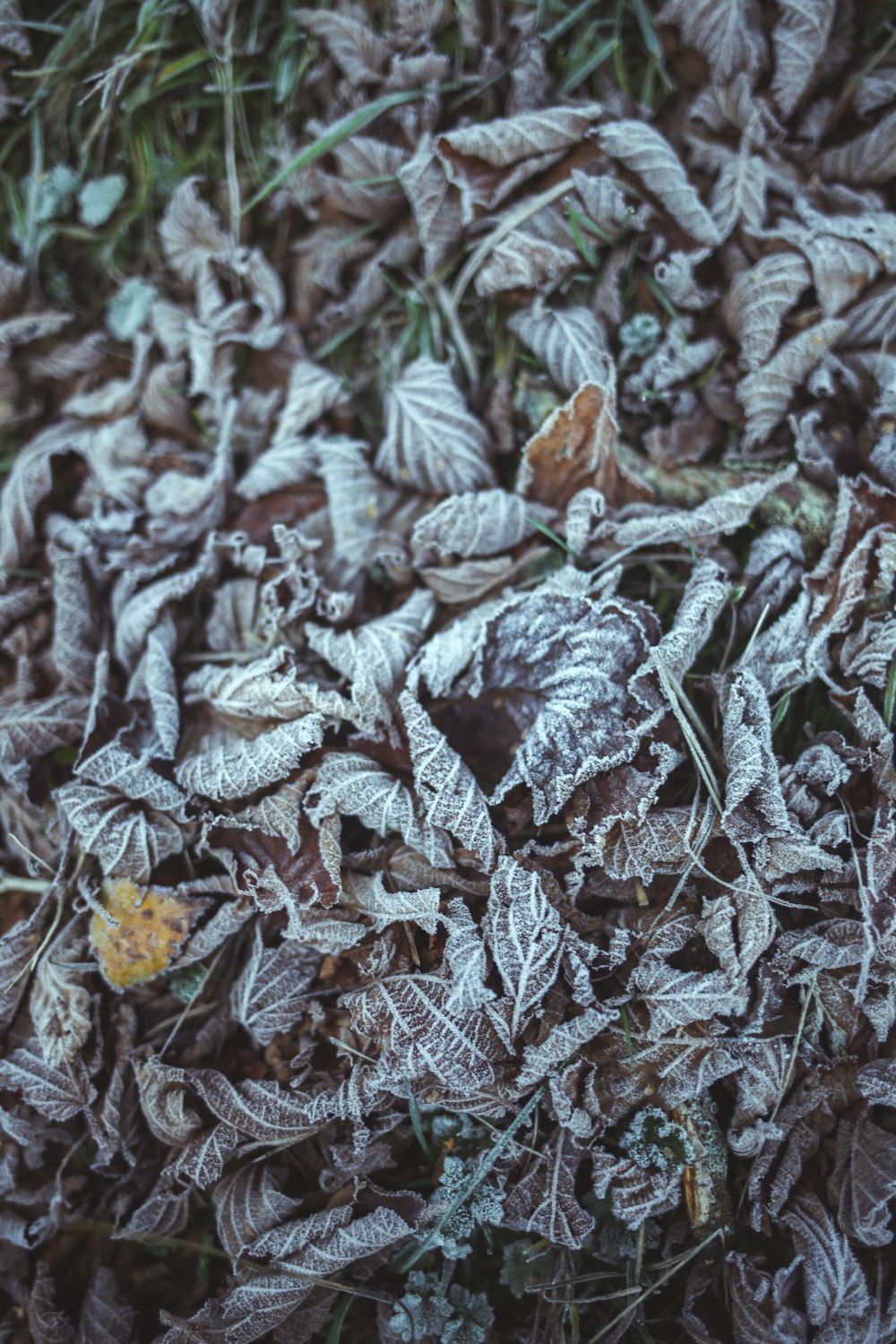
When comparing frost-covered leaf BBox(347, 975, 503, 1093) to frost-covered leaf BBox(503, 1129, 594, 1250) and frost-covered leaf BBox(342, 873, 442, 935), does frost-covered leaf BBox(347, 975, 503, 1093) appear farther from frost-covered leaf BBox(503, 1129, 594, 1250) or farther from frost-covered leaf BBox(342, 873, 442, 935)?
frost-covered leaf BBox(503, 1129, 594, 1250)

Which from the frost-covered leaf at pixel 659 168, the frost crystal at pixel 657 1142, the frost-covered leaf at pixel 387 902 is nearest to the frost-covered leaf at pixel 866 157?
the frost-covered leaf at pixel 659 168

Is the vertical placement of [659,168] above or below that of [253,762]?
above

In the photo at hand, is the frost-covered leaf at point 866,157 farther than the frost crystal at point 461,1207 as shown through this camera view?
Yes

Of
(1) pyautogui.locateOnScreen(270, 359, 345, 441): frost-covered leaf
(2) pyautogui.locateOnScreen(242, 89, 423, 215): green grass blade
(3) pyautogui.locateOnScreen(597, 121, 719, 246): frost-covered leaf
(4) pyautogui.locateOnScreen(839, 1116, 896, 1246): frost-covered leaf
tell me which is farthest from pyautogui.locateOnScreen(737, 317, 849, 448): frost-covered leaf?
(4) pyautogui.locateOnScreen(839, 1116, 896, 1246): frost-covered leaf

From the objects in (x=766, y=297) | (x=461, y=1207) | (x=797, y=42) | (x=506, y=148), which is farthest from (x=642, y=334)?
(x=461, y=1207)

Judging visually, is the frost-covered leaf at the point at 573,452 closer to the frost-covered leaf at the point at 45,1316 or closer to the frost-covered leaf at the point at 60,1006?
the frost-covered leaf at the point at 60,1006

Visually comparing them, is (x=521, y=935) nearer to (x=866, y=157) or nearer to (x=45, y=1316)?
(x=45, y=1316)
